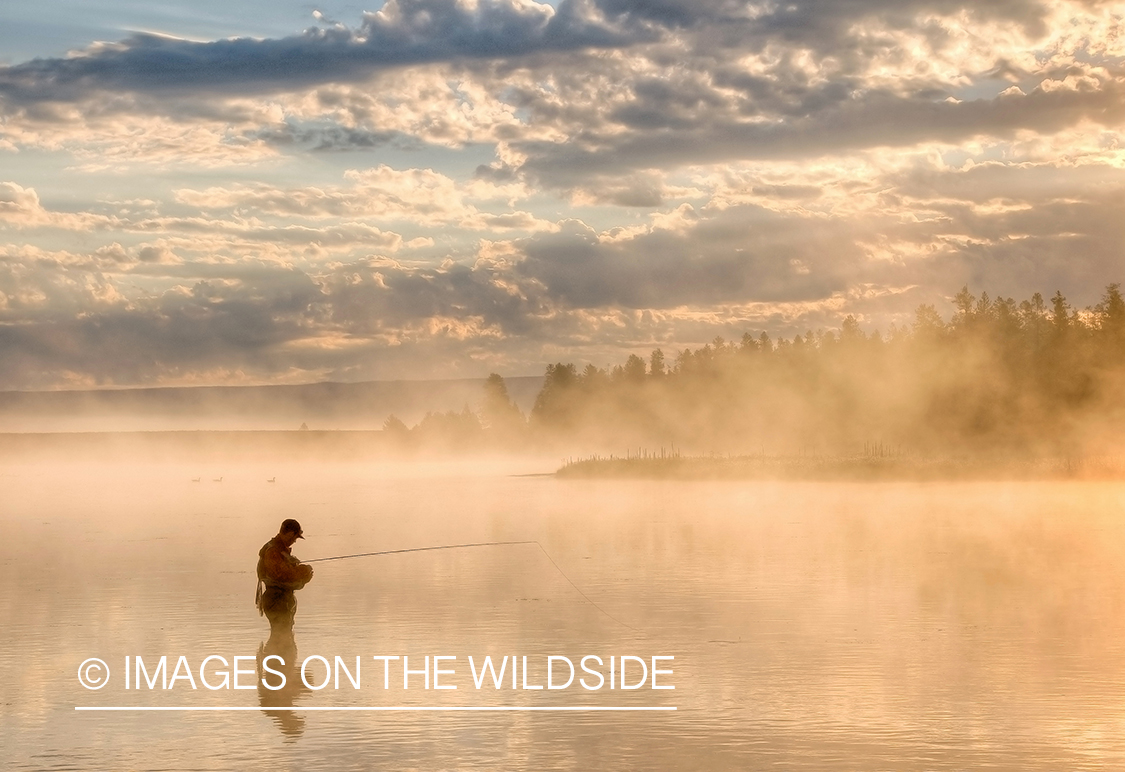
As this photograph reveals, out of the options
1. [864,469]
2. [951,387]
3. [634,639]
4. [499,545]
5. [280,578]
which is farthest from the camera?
[951,387]

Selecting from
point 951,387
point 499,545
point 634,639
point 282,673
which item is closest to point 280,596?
point 282,673

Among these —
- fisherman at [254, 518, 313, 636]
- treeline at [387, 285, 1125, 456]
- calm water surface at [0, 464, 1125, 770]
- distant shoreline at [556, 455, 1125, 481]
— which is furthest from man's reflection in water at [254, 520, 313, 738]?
treeline at [387, 285, 1125, 456]

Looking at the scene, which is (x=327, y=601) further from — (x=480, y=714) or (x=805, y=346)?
(x=805, y=346)

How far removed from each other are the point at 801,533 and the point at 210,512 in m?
33.8

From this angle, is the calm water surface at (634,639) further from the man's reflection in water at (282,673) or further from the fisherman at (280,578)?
the fisherman at (280,578)

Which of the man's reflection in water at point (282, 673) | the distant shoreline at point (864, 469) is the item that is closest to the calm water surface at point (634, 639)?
the man's reflection in water at point (282, 673)

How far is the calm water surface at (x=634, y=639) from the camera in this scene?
48.9 ft

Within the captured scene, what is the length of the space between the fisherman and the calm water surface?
1196mm

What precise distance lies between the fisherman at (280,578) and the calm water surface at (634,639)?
1196 millimetres

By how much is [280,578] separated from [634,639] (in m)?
6.01

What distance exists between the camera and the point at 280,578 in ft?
66.6

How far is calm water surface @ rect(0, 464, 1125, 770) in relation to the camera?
1491 centimetres

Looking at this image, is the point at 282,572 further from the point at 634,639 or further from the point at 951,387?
the point at 951,387

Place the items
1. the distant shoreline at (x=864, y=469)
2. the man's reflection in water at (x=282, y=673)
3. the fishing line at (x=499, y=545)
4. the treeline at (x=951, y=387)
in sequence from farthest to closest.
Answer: the treeline at (x=951, y=387) → the distant shoreline at (x=864, y=469) → the fishing line at (x=499, y=545) → the man's reflection in water at (x=282, y=673)
